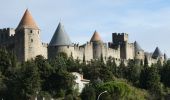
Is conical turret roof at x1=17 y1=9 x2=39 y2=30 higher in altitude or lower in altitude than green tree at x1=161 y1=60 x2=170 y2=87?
higher

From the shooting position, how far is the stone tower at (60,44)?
3996 inches

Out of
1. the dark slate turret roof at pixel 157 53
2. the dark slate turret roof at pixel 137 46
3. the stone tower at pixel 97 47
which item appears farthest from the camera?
the dark slate turret roof at pixel 157 53

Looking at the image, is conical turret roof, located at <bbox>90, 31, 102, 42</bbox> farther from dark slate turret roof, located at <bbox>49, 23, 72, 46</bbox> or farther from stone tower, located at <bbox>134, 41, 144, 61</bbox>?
dark slate turret roof, located at <bbox>49, 23, 72, 46</bbox>

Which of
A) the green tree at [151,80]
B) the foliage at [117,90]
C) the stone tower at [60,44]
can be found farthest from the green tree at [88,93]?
the stone tower at [60,44]

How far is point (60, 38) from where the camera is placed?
103 meters

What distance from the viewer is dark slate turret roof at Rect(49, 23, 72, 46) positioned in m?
102

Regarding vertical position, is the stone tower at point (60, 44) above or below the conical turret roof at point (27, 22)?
below

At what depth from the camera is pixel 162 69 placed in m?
99.4

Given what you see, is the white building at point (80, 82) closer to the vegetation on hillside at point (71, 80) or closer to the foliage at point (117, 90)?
the vegetation on hillside at point (71, 80)

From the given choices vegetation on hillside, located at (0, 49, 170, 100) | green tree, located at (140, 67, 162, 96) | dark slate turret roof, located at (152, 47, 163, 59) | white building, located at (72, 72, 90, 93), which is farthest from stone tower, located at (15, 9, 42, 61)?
dark slate turret roof, located at (152, 47, 163, 59)

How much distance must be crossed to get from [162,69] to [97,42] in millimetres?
14977

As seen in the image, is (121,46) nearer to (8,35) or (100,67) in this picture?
(8,35)

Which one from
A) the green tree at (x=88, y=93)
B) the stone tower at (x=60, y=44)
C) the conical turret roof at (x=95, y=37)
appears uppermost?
the conical turret roof at (x=95, y=37)

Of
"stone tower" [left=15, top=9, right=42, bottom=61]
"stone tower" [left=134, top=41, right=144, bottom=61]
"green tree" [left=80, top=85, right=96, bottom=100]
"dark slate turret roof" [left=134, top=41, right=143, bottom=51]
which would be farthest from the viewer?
"dark slate turret roof" [left=134, top=41, right=143, bottom=51]
